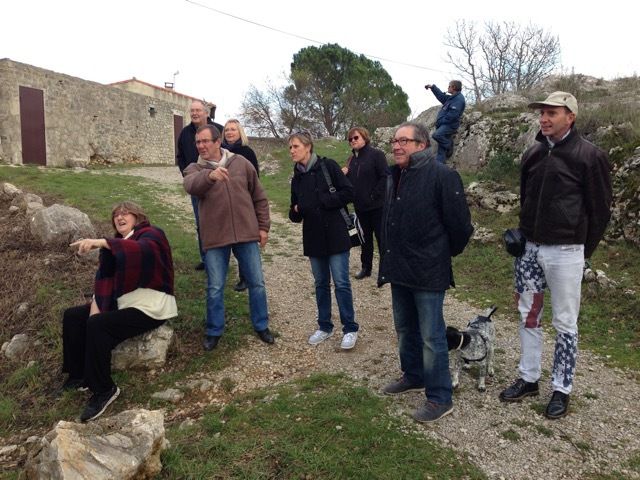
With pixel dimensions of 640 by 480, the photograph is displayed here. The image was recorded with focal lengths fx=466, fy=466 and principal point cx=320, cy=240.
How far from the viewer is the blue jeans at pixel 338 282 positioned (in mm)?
4262

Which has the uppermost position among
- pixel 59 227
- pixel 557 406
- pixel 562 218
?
pixel 562 218

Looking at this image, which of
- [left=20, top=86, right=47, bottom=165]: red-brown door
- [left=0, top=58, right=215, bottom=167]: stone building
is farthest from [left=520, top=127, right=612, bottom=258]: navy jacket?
[left=20, top=86, right=47, bottom=165]: red-brown door

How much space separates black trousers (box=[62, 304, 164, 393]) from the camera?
349 cm

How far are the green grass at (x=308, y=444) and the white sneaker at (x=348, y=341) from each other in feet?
2.84

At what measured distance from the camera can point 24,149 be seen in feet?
55.2

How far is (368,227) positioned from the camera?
6.10 meters

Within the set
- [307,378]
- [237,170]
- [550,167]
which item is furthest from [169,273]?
[550,167]

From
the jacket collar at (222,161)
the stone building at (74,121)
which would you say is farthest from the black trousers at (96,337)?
the stone building at (74,121)

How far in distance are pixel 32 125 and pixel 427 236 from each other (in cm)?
1838

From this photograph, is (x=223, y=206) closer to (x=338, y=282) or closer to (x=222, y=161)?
(x=222, y=161)

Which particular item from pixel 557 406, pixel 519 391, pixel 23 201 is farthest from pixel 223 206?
pixel 23 201

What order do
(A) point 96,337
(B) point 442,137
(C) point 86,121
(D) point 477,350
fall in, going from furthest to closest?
(C) point 86,121
(B) point 442,137
(D) point 477,350
(A) point 96,337

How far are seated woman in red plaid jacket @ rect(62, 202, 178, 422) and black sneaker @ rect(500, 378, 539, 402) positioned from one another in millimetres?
2740

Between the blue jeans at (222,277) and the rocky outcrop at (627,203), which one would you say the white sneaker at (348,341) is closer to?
the blue jeans at (222,277)
